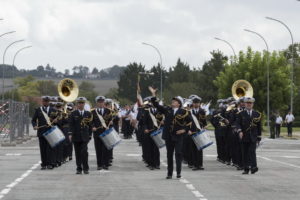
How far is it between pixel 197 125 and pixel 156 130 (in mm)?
1459

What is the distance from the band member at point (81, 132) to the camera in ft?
73.7

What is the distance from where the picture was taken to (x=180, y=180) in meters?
19.9

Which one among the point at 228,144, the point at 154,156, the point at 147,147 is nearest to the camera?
the point at 154,156

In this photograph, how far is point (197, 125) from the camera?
2395 centimetres

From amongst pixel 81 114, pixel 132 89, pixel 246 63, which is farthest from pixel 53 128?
pixel 132 89

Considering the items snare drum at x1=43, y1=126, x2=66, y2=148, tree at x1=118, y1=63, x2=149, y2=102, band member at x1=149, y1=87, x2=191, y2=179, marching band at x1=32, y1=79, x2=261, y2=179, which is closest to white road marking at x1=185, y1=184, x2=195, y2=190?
marching band at x1=32, y1=79, x2=261, y2=179

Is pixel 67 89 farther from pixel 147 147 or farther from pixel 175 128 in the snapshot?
Answer: pixel 175 128

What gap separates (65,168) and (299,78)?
83.9m

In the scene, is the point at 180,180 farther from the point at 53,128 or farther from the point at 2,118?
the point at 2,118

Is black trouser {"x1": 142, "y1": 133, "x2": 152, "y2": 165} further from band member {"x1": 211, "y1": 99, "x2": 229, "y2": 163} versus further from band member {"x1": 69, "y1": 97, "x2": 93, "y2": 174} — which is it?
band member {"x1": 69, "y1": 97, "x2": 93, "y2": 174}

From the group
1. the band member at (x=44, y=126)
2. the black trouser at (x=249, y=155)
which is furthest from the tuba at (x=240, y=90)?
the band member at (x=44, y=126)

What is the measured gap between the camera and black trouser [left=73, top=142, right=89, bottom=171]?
22375 millimetres

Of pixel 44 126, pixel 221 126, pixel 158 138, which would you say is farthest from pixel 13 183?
pixel 221 126

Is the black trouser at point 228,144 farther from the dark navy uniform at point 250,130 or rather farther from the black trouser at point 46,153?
the black trouser at point 46,153
